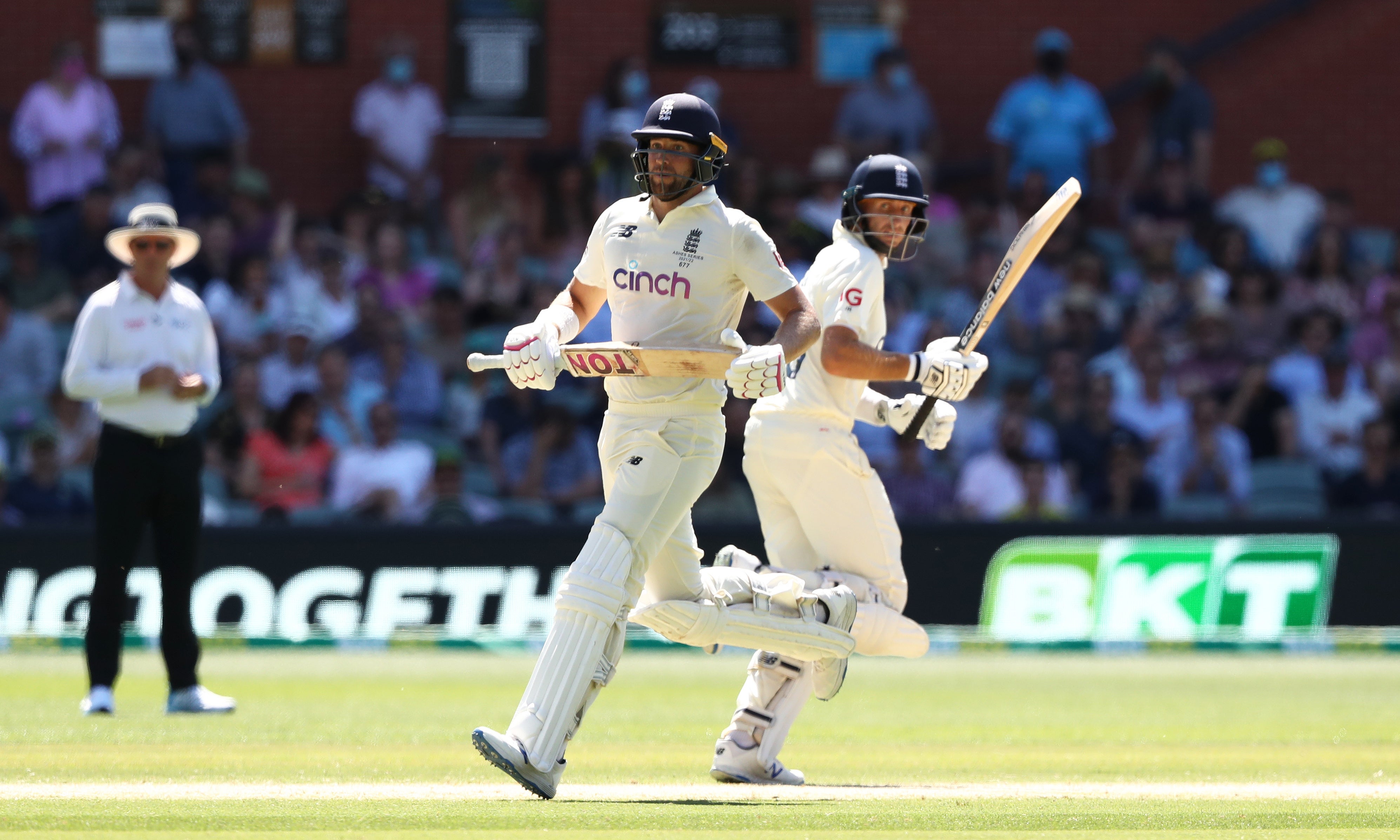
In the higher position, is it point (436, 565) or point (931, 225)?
point (931, 225)

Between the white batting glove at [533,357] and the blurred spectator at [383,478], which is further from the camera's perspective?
the blurred spectator at [383,478]

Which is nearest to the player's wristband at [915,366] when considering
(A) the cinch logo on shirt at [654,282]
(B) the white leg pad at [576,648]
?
(A) the cinch logo on shirt at [654,282]

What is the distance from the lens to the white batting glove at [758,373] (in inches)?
192

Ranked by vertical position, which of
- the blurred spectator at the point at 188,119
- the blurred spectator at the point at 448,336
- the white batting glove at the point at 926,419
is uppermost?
the blurred spectator at the point at 188,119

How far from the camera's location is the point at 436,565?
1100 cm

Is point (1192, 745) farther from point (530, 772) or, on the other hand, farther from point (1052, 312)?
point (1052, 312)

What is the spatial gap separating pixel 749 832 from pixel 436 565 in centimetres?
671

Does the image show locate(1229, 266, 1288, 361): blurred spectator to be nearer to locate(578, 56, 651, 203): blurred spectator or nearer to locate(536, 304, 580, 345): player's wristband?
locate(578, 56, 651, 203): blurred spectator

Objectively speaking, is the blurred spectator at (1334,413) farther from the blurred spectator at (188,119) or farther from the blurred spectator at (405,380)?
the blurred spectator at (188,119)

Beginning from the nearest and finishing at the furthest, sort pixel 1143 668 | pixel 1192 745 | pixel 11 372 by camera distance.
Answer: pixel 1192 745 < pixel 1143 668 < pixel 11 372

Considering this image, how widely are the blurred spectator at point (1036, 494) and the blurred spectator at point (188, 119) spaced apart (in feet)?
20.8

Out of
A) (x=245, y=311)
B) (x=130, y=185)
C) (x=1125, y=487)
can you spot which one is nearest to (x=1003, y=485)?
(x=1125, y=487)

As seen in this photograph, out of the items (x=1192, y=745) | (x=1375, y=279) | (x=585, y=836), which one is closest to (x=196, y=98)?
(x=1375, y=279)

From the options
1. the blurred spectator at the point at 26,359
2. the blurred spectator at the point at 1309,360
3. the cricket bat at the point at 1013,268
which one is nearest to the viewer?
the cricket bat at the point at 1013,268
